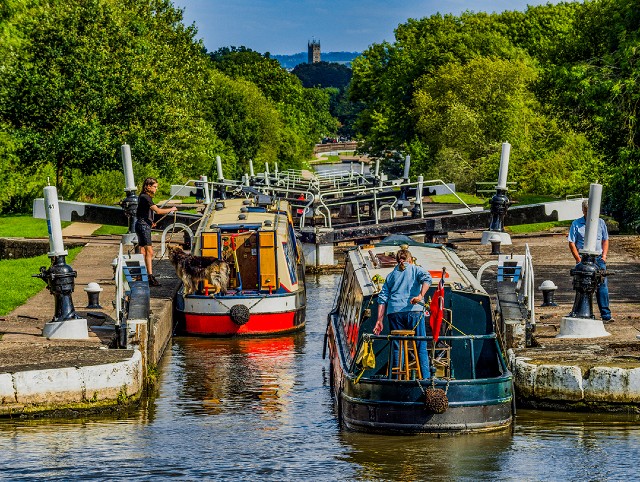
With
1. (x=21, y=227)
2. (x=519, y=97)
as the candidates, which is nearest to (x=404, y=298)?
(x=21, y=227)

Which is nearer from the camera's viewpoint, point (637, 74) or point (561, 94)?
point (637, 74)

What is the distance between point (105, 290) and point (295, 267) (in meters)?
4.13

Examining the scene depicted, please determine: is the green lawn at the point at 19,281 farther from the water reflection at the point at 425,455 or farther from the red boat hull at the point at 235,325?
the water reflection at the point at 425,455

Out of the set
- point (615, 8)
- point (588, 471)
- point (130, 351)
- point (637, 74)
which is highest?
point (615, 8)

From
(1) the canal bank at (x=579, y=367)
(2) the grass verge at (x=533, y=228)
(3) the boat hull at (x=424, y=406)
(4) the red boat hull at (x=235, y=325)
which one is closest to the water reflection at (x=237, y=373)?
(4) the red boat hull at (x=235, y=325)

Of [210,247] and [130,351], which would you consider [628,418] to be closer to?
[130,351]

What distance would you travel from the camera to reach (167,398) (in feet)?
67.6

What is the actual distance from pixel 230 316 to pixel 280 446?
9.20 metres

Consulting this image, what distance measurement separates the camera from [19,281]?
2988 centimetres

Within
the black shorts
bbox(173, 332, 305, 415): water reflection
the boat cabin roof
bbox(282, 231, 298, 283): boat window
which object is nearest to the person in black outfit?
the black shorts

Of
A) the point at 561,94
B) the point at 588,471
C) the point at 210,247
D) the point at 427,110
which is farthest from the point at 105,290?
the point at 427,110

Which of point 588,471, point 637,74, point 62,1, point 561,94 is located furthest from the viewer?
point 62,1

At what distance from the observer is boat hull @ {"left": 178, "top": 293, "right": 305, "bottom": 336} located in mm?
26500

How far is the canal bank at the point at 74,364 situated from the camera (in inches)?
730
